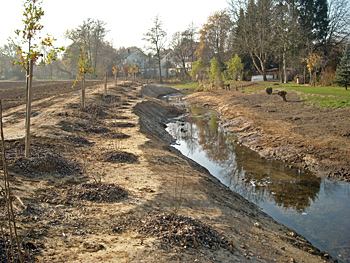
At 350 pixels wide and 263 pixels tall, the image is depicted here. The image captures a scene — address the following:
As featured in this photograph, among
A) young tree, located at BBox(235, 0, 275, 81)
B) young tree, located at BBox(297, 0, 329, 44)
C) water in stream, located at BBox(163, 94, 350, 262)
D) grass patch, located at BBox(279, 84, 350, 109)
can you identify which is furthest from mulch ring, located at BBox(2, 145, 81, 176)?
young tree, located at BBox(297, 0, 329, 44)

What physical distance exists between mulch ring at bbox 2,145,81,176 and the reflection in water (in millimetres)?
5345

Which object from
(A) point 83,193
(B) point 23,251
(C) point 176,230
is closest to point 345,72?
(C) point 176,230

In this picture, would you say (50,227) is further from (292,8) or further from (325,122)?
(292,8)

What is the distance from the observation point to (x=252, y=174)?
10.9 metres

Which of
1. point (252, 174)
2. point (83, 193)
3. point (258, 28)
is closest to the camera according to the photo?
point (83, 193)

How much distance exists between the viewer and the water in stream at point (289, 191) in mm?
6918

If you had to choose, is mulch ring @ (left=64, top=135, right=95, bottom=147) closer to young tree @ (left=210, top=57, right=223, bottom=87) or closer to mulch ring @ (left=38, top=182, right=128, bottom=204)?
mulch ring @ (left=38, top=182, right=128, bottom=204)

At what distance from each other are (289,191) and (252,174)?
179 centimetres

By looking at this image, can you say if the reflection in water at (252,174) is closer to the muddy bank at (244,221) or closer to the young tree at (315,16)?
the muddy bank at (244,221)

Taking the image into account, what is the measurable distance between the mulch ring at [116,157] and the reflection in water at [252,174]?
3.58 metres

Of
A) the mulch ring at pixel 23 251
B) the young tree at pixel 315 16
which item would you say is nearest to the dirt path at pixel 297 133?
the mulch ring at pixel 23 251

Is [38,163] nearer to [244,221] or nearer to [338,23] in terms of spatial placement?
[244,221]

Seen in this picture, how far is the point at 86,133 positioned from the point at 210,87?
3098 cm

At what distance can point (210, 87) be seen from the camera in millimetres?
40812
